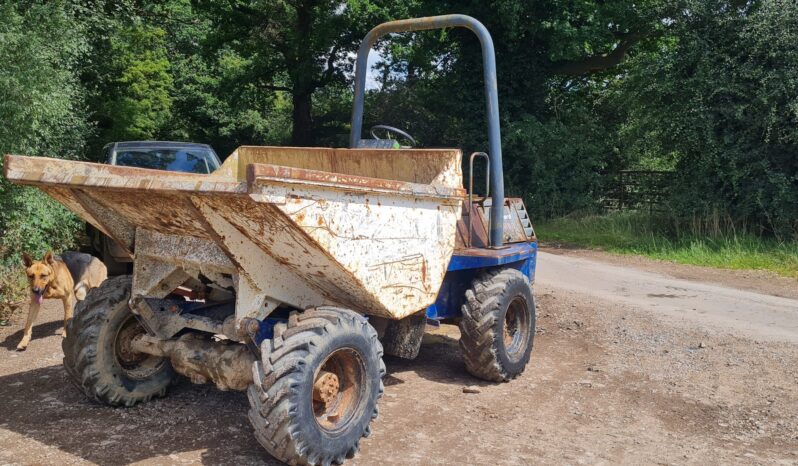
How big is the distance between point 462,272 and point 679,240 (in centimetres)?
966

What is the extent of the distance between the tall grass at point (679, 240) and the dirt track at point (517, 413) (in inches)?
229

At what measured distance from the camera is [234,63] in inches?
947

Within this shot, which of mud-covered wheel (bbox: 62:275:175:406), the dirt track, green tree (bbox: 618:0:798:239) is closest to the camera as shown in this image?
the dirt track

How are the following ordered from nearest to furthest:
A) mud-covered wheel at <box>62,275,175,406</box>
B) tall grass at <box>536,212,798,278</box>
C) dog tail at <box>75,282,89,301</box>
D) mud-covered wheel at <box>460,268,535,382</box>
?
1. mud-covered wheel at <box>62,275,175,406</box>
2. mud-covered wheel at <box>460,268,535,382</box>
3. dog tail at <box>75,282,89,301</box>
4. tall grass at <box>536,212,798,278</box>

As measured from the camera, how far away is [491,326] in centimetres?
504

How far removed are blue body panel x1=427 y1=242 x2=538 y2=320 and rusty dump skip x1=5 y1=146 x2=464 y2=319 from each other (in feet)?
2.08

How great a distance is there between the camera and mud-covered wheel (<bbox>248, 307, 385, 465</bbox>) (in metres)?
3.33

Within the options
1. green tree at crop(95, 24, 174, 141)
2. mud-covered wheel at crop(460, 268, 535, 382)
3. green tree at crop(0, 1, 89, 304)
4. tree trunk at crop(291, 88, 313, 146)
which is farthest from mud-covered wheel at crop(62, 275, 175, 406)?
tree trunk at crop(291, 88, 313, 146)

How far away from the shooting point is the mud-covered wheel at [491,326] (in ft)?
16.6

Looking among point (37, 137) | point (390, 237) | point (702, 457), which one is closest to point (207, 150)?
point (37, 137)

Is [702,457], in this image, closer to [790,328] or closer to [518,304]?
[518,304]

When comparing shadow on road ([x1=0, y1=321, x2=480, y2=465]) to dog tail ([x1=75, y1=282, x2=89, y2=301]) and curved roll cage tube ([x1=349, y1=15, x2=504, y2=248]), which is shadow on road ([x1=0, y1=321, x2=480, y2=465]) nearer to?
curved roll cage tube ([x1=349, y1=15, x2=504, y2=248])

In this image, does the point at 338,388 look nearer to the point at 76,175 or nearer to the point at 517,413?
the point at 517,413

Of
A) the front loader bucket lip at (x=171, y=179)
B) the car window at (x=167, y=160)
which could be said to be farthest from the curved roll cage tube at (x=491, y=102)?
the car window at (x=167, y=160)
